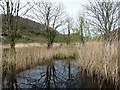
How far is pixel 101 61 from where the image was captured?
6355 millimetres

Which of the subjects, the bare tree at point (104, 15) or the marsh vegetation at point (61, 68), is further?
the bare tree at point (104, 15)

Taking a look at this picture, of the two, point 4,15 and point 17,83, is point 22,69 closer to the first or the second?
point 17,83

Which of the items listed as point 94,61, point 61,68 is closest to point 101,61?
point 94,61

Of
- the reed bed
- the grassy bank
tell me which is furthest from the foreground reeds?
the reed bed

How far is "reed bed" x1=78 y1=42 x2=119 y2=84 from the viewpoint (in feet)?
19.0

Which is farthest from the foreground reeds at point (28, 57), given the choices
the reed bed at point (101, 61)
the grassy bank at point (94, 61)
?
the reed bed at point (101, 61)

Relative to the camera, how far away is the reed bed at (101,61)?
5.78 metres

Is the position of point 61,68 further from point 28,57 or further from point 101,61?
point 101,61

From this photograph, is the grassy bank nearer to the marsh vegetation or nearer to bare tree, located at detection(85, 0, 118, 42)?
the marsh vegetation

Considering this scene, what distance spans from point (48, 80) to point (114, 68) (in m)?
2.18

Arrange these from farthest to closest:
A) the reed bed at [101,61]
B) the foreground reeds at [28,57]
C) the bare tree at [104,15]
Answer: the bare tree at [104,15], the foreground reeds at [28,57], the reed bed at [101,61]

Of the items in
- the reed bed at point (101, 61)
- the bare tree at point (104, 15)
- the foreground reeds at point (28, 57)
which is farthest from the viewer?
the bare tree at point (104, 15)

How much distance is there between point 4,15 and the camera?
405 inches

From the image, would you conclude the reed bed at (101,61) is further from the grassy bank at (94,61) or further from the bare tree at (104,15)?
the bare tree at (104,15)
